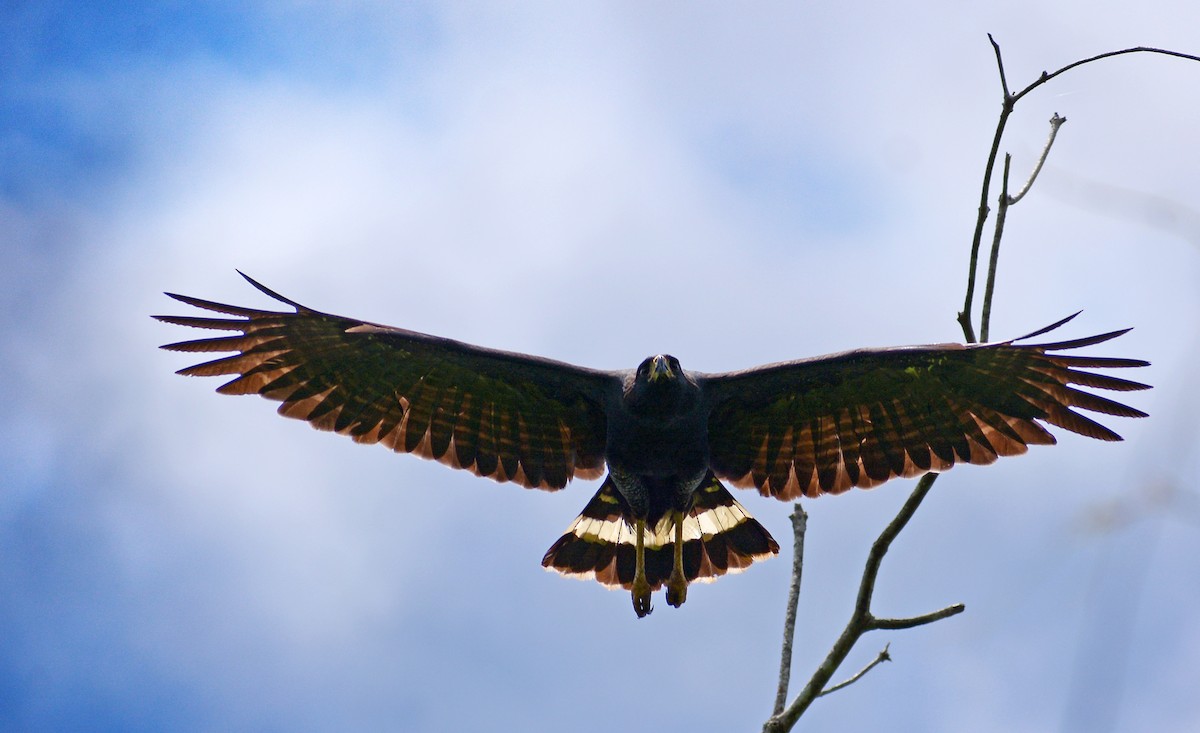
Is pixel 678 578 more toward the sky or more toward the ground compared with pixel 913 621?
more toward the sky

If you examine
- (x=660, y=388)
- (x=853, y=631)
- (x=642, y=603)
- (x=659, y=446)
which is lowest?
(x=853, y=631)

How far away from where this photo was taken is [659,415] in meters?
6.96

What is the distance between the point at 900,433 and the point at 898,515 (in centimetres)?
217

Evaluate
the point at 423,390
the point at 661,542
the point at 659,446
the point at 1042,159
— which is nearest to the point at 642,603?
the point at 661,542

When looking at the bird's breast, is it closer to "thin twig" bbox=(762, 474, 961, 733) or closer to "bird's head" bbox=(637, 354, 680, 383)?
"bird's head" bbox=(637, 354, 680, 383)

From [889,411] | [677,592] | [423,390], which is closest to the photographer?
[889,411]

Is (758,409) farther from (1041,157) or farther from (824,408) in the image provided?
(1041,157)

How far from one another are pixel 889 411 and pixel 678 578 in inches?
69.5

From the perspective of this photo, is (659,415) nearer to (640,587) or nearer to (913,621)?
(640,587)

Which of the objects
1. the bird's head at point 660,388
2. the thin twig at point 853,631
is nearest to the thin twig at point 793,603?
the thin twig at point 853,631

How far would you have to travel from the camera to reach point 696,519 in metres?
7.75

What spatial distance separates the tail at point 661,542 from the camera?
761 centimetres

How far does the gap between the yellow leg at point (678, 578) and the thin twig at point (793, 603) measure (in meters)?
1.55

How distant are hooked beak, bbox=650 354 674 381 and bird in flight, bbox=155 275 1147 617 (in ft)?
0.04
